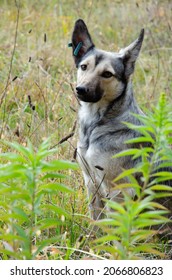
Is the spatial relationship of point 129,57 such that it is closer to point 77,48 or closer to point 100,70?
point 100,70

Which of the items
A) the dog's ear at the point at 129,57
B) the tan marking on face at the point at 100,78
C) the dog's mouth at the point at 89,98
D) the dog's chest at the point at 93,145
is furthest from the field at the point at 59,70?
the dog's ear at the point at 129,57

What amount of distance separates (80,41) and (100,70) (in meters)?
0.47

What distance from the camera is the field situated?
540 cm

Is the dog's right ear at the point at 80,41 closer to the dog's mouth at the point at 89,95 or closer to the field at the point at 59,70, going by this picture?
the field at the point at 59,70

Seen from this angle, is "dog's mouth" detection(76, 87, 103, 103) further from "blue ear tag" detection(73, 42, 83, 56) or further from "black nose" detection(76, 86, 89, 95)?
"blue ear tag" detection(73, 42, 83, 56)

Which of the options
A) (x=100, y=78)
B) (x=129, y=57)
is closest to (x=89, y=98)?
(x=100, y=78)

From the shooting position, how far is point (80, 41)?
554 centimetres

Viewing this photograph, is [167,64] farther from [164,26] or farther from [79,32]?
[79,32]

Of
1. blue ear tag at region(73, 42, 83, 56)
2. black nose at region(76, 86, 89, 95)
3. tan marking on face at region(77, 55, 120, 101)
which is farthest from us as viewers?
blue ear tag at region(73, 42, 83, 56)

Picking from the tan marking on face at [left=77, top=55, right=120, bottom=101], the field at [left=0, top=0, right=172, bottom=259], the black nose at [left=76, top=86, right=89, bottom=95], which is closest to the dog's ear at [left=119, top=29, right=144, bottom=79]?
the tan marking on face at [left=77, top=55, right=120, bottom=101]

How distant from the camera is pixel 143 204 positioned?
3008mm

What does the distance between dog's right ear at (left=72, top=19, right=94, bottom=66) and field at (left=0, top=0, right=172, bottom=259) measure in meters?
0.35
